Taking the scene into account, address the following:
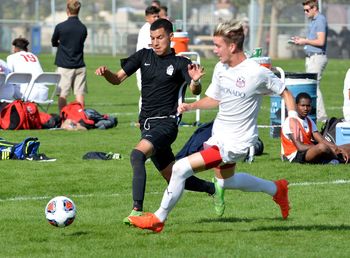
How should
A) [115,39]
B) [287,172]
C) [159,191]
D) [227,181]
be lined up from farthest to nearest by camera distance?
[115,39]
[287,172]
[159,191]
[227,181]

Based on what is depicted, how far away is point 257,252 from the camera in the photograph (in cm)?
876

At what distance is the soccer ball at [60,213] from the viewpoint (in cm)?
970

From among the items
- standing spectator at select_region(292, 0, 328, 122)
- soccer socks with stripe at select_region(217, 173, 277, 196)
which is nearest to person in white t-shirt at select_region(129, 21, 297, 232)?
soccer socks with stripe at select_region(217, 173, 277, 196)

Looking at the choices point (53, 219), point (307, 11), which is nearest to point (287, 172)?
point (53, 219)

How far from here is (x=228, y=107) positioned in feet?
31.1

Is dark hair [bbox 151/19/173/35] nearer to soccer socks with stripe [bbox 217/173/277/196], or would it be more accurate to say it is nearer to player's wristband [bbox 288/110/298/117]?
soccer socks with stripe [bbox 217/173/277/196]

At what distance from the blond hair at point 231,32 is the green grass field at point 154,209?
1710mm

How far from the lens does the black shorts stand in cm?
1018

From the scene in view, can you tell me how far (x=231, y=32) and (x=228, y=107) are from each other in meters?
0.66

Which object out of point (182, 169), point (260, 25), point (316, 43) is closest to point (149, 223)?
point (182, 169)

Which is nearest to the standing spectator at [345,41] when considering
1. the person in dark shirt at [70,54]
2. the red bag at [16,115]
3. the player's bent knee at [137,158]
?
the person in dark shirt at [70,54]

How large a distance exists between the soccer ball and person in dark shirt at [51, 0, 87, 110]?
37.8 ft

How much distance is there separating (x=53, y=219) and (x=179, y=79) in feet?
6.18

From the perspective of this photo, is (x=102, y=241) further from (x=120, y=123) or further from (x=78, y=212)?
(x=120, y=123)
